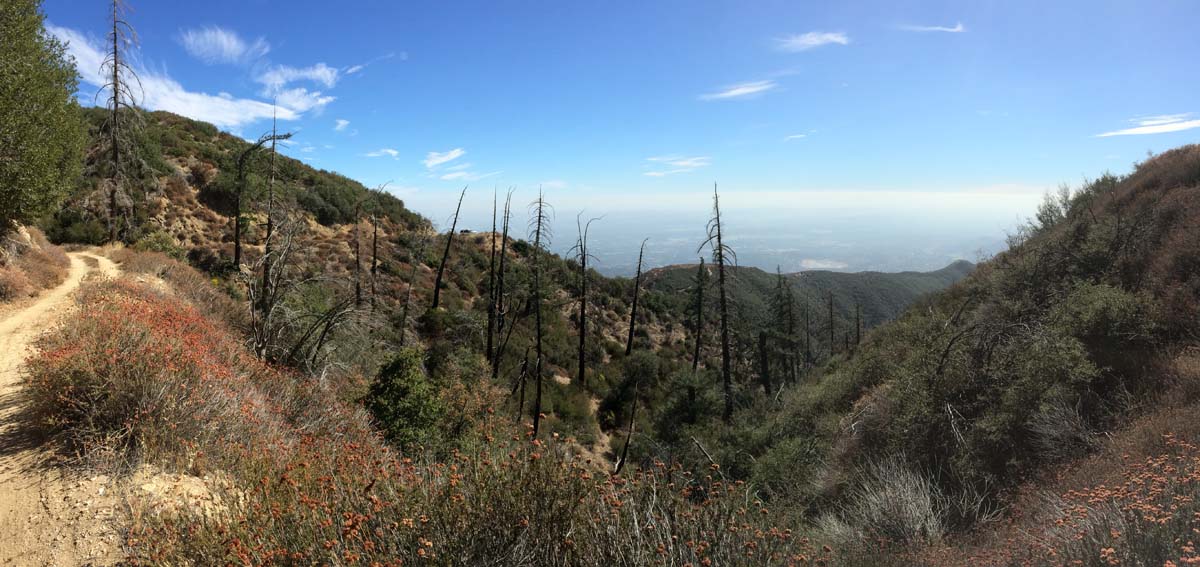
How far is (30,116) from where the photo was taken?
10.2 m

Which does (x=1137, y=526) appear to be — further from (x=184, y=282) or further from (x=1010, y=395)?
(x=184, y=282)

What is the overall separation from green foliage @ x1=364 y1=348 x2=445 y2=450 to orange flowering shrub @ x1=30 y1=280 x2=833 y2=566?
4027 mm

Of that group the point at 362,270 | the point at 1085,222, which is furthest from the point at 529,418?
the point at 1085,222

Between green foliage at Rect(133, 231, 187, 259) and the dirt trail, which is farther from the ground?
green foliage at Rect(133, 231, 187, 259)

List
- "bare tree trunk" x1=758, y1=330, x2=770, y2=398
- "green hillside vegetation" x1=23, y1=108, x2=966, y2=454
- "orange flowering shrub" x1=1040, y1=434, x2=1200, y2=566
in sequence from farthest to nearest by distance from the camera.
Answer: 1. "bare tree trunk" x1=758, y1=330, x2=770, y2=398
2. "green hillside vegetation" x1=23, y1=108, x2=966, y2=454
3. "orange flowering shrub" x1=1040, y1=434, x2=1200, y2=566

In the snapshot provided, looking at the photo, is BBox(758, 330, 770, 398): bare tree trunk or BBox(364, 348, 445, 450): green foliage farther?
BBox(758, 330, 770, 398): bare tree trunk

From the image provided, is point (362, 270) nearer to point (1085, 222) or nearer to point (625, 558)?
point (625, 558)

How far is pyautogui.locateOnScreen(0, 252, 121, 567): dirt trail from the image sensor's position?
13.2 ft

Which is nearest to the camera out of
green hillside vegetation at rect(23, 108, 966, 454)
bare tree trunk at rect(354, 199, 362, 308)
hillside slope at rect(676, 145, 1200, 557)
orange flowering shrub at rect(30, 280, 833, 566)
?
orange flowering shrub at rect(30, 280, 833, 566)

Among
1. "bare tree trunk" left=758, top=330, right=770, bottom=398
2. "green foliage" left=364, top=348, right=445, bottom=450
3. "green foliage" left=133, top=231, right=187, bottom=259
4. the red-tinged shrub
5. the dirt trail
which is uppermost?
"green foliage" left=133, top=231, right=187, bottom=259

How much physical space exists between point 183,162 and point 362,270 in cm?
1335

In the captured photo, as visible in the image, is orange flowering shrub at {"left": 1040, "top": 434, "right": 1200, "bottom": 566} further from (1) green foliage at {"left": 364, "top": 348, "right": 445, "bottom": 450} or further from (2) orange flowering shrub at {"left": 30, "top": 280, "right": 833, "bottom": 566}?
(1) green foliage at {"left": 364, "top": 348, "right": 445, "bottom": 450}

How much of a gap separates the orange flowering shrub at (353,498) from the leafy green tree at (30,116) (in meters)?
7.92

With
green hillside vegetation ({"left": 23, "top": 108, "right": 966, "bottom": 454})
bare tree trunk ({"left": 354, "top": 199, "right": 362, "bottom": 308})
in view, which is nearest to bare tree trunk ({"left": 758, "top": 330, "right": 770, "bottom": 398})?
green hillside vegetation ({"left": 23, "top": 108, "right": 966, "bottom": 454})
